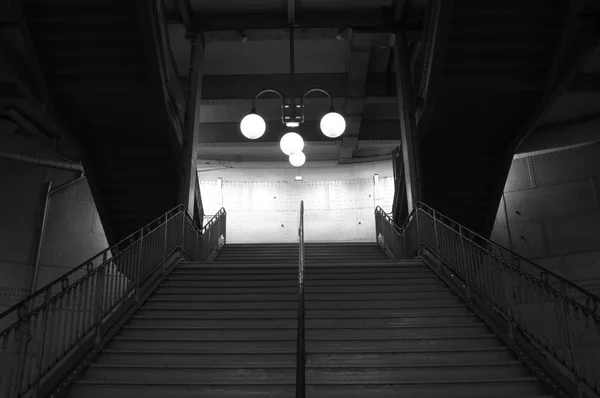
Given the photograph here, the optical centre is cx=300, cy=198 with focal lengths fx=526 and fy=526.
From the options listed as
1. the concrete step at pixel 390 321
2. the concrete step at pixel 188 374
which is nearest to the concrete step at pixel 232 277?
the concrete step at pixel 390 321

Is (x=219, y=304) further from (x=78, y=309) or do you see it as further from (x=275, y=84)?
(x=275, y=84)

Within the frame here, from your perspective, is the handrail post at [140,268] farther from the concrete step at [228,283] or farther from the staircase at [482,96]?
the staircase at [482,96]

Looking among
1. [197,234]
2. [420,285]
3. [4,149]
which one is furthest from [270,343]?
[4,149]

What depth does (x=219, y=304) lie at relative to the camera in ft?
24.4

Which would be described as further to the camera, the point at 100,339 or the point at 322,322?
the point at 322,322

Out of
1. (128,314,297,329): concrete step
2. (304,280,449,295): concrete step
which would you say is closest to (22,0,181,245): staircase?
(128,314,297,329): concrete step

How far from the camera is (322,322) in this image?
22.2 ft

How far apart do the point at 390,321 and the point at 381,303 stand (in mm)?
612

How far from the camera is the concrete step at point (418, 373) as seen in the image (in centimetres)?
534

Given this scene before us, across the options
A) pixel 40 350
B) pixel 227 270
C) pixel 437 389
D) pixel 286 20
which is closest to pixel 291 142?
pixel 227 270

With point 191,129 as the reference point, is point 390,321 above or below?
below

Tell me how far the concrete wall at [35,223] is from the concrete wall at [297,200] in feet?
20.6

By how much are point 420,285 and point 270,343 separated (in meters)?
2.97

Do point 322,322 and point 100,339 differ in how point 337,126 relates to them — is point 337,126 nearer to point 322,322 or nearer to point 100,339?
point 322,322
